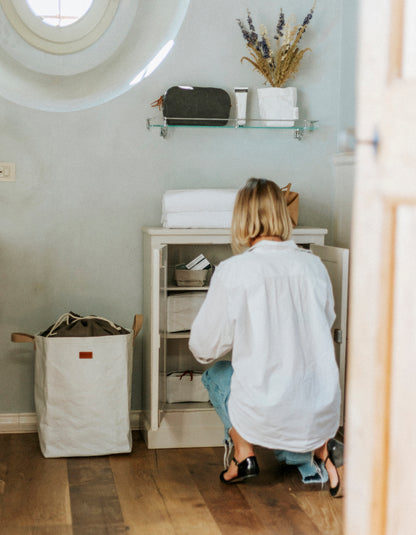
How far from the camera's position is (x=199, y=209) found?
297 cm

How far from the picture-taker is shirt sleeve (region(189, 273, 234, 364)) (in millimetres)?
2402

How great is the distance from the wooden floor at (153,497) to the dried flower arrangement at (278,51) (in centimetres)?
178

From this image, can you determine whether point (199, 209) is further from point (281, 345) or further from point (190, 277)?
point (281, 345)

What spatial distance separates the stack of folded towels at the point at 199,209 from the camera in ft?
9.74

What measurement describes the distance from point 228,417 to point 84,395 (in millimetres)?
645

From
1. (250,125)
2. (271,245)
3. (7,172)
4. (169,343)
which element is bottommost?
(169,343)

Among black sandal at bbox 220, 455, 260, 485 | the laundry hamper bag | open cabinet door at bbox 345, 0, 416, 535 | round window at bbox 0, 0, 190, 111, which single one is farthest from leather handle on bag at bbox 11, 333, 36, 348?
round window at bbox 0, 0, 190, 111

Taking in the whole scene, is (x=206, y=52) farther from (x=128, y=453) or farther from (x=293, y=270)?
(x=128, y=453)

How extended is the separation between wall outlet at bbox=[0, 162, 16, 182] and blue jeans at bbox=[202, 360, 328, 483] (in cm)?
130

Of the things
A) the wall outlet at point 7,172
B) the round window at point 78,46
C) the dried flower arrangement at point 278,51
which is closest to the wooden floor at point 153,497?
the wall outlet at point 7,172

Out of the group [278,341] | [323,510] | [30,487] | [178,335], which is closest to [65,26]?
[278,341]

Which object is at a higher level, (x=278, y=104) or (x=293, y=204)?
(x=278, y=104)

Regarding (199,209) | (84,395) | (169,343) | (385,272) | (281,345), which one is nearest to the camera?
(385,272)

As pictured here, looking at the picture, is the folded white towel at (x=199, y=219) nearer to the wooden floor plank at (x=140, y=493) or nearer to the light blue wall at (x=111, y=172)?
the light blue wall at (x=111, y=172)
